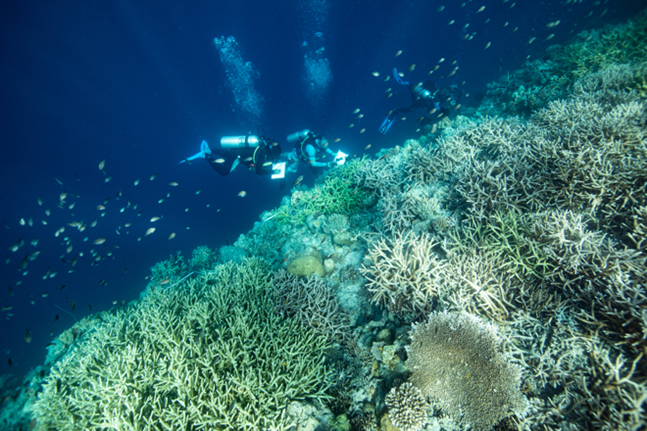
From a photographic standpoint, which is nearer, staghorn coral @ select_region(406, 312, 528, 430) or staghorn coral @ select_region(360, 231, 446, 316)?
staghorn coral @ select_region(406, 312, 528, 430)

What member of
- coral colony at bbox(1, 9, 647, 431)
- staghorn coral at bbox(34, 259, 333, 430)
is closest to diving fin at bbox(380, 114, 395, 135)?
coral colony at bbox(1, 9, 647, 431)

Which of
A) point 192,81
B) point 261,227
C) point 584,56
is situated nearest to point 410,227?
point 261,227

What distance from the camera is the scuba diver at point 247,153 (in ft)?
34.7

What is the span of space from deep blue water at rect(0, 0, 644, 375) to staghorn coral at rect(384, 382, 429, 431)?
70.2 ft

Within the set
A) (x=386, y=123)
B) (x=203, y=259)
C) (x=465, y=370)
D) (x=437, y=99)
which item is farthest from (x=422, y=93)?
(x=203, y=259)

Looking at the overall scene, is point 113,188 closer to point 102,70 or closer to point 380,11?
point 102,70

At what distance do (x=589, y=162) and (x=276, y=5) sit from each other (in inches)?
2107

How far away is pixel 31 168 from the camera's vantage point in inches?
1822

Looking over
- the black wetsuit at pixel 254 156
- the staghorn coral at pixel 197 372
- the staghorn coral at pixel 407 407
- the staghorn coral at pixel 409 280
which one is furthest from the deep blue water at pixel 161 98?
the staghorn coral at pixel 407 407

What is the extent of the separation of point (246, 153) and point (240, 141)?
0.67 metres

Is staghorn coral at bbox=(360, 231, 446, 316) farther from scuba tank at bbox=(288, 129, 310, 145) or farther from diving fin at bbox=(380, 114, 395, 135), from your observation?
diving fin at bbox=(380, 114, 395, 135)

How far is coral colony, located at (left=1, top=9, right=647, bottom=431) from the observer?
98.9 inches

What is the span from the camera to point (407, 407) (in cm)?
256

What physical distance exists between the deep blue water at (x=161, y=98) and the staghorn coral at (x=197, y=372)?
18.6m
